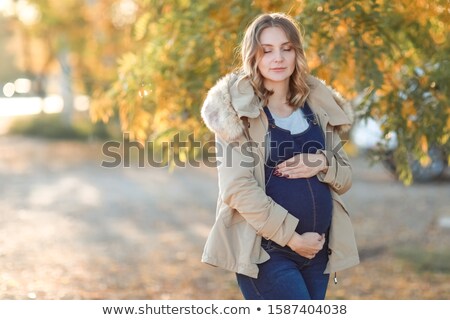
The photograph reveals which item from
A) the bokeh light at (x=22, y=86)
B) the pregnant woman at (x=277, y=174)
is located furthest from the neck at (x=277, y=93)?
the bokeh light at (x=22, y=86)

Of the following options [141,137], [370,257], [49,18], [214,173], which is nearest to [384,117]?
[141,137]

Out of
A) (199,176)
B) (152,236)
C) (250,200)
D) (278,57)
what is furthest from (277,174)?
(199,176)

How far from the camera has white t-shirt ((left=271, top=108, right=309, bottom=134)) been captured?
12.3 feet

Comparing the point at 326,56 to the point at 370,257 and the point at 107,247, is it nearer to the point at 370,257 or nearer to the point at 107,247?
the point at 370,257

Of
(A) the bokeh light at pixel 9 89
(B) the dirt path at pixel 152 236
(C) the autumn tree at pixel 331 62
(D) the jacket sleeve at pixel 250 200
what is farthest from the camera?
(A) the bokeh light at pixel 9 89

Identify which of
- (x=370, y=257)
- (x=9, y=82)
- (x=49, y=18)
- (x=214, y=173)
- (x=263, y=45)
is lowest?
(x=9, y=82)

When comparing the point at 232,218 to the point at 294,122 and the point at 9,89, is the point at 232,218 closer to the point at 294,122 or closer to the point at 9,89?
the point at 294,122

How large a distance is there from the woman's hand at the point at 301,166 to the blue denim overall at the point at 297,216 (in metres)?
0.02

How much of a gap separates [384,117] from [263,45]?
291cm

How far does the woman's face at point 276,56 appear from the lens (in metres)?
3.72

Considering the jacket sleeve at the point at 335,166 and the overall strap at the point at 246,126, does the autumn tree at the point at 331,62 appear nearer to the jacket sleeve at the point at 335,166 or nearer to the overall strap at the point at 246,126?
the jacket sleeve at the point at 335,166

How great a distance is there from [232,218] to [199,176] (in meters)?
14.1

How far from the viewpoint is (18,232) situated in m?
11.5

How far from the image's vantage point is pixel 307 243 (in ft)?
11.9
